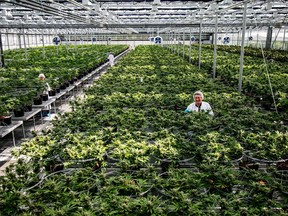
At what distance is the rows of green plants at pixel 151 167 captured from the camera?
10.3ft

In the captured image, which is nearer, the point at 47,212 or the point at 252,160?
the point at 47,212

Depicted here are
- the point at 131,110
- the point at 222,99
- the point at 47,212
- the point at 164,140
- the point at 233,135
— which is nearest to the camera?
the point at 47,212

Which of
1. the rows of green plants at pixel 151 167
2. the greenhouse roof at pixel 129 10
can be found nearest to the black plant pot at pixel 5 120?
the rows of green plants at pixel 151 167

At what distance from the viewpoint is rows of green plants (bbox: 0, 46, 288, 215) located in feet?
10.3

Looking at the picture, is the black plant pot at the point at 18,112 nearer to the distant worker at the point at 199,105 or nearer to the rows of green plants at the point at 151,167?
the rows of green plants at the point at 151,167

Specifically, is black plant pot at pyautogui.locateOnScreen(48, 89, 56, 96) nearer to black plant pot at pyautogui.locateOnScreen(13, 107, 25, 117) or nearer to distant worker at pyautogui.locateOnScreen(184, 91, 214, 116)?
black plant pot at pyautogui.locateOnScreen(13, 107, 25, 117)

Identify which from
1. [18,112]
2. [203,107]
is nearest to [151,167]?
[203,107]

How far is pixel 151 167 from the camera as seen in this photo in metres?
3.86

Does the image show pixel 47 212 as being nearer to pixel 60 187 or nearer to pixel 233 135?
pixel 60 187

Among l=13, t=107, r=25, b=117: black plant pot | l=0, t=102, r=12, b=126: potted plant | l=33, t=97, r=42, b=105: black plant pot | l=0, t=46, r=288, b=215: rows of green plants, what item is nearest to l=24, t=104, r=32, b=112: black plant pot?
l=13, t=107, r=25, b=117: black plant pot

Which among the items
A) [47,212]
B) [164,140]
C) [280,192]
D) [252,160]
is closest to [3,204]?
[47,212]

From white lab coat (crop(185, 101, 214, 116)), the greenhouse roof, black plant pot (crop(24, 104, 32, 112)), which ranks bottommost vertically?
black plant pot (crop(24, 104, 32, 112))

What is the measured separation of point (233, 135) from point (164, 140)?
52.6 inches

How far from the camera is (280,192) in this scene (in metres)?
Answer: 3.39
